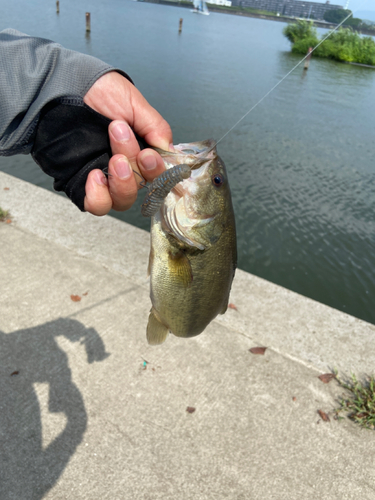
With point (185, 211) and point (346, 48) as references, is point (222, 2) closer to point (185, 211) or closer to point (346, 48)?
point (346, 48)

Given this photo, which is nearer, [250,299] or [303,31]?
[250,299]

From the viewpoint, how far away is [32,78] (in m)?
1.78

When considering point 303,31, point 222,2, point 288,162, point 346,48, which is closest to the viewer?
point 288,162

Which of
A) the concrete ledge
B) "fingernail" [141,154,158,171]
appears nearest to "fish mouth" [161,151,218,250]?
"fingernail" [141,154,158,171]

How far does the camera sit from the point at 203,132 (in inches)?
476

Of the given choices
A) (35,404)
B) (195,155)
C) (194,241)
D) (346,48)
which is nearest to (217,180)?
(195,155)

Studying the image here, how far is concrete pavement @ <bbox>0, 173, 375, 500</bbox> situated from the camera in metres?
2.53

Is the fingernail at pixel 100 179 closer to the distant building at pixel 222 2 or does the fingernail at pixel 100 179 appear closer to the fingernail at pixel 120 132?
the fingernail at pixel 120 132

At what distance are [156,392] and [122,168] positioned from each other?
6.85ft

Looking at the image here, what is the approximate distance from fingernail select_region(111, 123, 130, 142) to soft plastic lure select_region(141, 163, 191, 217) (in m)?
0.42

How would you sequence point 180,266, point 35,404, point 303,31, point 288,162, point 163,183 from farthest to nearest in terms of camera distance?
point 303,31
point 288,162
point 35,404
point 180,266
point 163,183

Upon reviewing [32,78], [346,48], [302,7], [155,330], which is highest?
[302,7]

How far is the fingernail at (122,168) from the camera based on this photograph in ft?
5.46

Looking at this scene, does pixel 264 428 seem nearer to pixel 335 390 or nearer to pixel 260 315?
pixel 335 390
